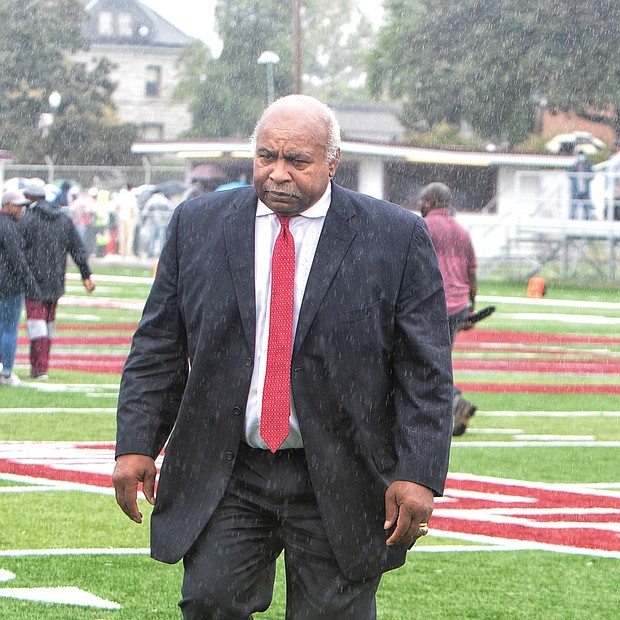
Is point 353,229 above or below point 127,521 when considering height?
above

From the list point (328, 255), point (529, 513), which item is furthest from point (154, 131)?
point (328, 255)

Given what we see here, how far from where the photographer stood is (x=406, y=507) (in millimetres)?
4082

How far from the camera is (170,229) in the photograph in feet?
14.2

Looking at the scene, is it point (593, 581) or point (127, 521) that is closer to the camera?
point (593, 581)

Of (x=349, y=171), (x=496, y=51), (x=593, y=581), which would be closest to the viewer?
(x=593, y=581)

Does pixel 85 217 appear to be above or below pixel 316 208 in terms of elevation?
below

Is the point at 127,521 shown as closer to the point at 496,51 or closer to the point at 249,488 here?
the point at 249,488

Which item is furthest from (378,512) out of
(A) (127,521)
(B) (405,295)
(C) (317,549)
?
(A) (127,521)

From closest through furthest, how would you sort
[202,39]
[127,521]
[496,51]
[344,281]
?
[344,281], [127,521], [496,51], [202,39]

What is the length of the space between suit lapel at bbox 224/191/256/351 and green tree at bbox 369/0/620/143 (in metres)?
58.0

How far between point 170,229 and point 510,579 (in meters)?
3.10

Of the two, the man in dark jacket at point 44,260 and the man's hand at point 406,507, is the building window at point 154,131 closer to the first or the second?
the man in dark jacket at point 44,260

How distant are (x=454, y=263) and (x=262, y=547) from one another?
23.4ft

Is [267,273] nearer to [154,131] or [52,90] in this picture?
[52,90]
